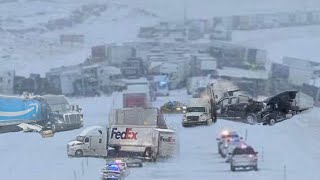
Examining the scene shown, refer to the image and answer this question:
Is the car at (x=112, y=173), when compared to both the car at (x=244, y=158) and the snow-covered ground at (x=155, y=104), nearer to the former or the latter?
the snow-covered ground at (x=155, y=104)

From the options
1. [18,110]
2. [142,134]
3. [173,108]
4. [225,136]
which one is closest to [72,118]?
[18,110]

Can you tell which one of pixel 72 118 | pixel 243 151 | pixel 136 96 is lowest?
pixel 243 151

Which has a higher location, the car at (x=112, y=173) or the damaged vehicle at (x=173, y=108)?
the damaged vehicle at (x=173, y=108)

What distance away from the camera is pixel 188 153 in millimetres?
4473

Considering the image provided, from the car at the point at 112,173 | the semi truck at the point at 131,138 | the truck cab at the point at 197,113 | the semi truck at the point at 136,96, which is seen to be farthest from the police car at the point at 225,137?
the car at the point at 112,173

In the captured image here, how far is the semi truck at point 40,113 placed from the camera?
4516 mm

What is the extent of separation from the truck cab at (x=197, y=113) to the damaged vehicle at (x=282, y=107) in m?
0.30

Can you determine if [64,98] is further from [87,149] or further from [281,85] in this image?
[281,85]

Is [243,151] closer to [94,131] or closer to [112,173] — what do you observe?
[112,173]

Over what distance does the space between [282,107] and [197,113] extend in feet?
1.59

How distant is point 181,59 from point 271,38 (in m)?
0.55

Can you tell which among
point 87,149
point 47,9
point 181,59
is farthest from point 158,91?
point 47,9

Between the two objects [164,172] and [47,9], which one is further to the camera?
[47,9]

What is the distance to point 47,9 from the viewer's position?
15.6 feet
